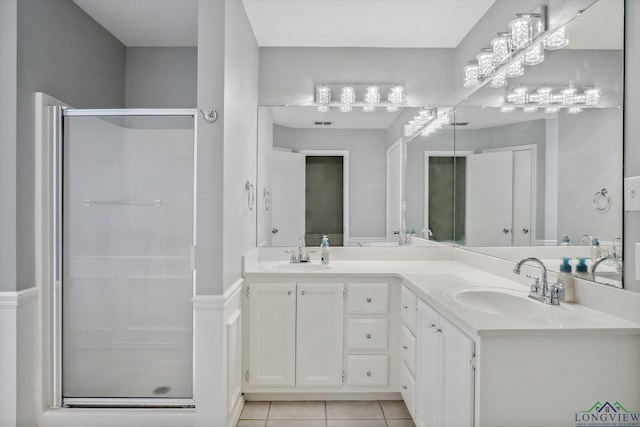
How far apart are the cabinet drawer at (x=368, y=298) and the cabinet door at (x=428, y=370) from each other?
43 cm

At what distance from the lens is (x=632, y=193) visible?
130cm

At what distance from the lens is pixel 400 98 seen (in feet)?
9.35

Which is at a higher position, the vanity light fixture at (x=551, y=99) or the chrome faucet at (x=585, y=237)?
the vanity light fixture at (x=551, y=99)

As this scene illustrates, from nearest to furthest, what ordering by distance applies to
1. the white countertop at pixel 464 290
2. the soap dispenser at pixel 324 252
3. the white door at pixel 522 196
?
the white countertop at pixel 464 290
the white door at pixel 522 196
the soap dispenser at pixel 324 252

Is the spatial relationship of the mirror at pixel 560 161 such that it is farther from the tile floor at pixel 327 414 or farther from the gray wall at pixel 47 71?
the gray wall at pixel 47 71

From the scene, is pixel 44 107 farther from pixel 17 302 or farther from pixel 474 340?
pixel 474 340

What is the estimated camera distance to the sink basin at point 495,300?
65.1 inches

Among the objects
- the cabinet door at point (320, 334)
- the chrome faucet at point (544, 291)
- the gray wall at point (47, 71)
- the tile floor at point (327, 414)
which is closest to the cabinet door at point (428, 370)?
the tile floor at point (327, 414)

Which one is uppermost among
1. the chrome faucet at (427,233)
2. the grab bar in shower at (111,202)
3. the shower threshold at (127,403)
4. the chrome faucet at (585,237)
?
the grab bar in shower at (111,202)

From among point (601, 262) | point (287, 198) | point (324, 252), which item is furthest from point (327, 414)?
point (601, 262)

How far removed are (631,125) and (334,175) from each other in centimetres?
191

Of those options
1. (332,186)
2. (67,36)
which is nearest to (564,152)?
(332,186)

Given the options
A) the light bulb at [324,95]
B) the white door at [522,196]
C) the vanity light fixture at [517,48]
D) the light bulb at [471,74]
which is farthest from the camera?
the light bulb at [324,95]

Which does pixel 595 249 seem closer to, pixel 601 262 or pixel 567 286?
pixel 601 262
